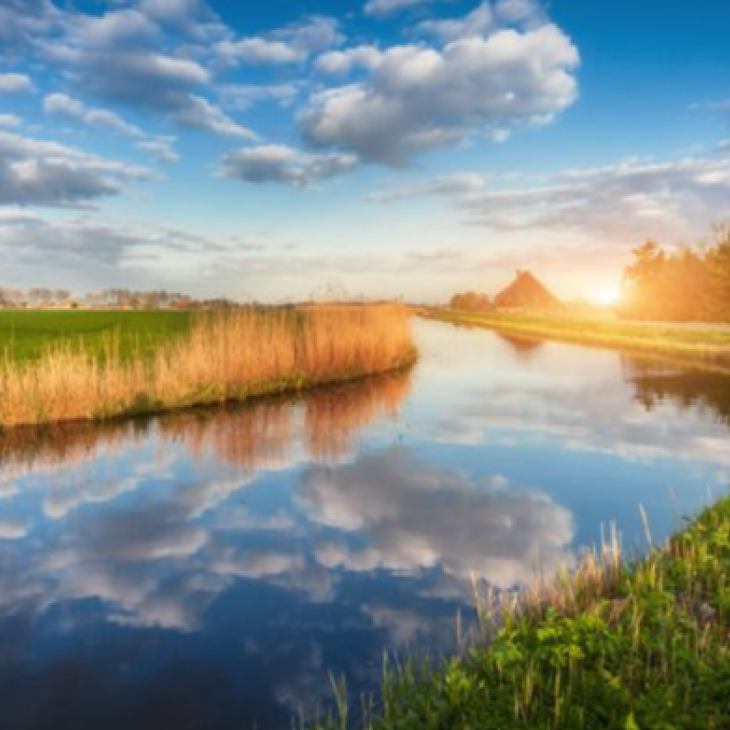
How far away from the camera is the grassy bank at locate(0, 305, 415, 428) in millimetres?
15820

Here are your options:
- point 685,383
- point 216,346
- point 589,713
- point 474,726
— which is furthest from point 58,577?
point 685,383

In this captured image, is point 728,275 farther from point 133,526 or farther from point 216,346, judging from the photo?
point 133,526

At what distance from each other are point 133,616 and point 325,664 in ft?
7.45

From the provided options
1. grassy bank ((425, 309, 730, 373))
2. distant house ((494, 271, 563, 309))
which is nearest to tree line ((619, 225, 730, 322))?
grassy bank ((425, 309, 730, 373))

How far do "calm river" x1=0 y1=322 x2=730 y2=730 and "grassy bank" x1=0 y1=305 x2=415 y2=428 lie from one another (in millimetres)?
1231

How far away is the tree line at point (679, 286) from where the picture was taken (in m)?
43.2

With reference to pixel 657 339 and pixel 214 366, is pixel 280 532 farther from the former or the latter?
pixel 657 339

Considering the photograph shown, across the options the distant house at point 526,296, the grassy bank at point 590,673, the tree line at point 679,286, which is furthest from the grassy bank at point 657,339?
the distant house at point 526,296

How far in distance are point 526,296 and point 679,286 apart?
5507 cm

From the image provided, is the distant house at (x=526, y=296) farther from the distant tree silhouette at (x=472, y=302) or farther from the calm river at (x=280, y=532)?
the calm river at (x=280, y=532)

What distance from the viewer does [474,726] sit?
410 cm

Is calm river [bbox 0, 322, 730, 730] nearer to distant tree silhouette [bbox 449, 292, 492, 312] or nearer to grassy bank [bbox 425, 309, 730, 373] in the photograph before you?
grassy bank [bbox 425, 309, 730, 373]

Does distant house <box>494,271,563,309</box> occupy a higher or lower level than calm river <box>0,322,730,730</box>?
higher

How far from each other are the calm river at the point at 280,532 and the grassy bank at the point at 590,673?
2.90 ft
